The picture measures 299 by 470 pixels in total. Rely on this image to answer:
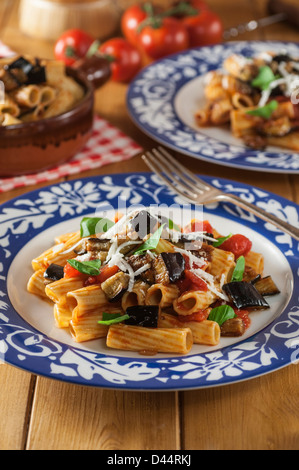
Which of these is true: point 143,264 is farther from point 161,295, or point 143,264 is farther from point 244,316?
point 244,316

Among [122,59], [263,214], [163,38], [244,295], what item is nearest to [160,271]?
[244,295]

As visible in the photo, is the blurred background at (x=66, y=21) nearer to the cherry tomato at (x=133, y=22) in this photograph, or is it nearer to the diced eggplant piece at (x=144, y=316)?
the cherry tomato at (x=133, y=22)

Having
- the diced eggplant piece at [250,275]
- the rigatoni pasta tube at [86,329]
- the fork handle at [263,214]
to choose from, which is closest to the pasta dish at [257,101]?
the fork handle at [263,214]

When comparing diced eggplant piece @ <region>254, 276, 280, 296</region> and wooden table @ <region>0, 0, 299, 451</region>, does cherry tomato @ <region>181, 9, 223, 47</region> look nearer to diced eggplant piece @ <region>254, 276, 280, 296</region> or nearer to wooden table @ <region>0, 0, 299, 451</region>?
diced eggplant piece @ <region>254, 276, 280, 296</region>

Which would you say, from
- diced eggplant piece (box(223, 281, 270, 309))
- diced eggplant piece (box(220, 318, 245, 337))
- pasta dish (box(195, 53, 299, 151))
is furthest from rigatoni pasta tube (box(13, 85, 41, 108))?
diced eggplant piece (box(220, 318, 245, 337))

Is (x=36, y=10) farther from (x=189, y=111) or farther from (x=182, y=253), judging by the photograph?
(x=182, y=253)
